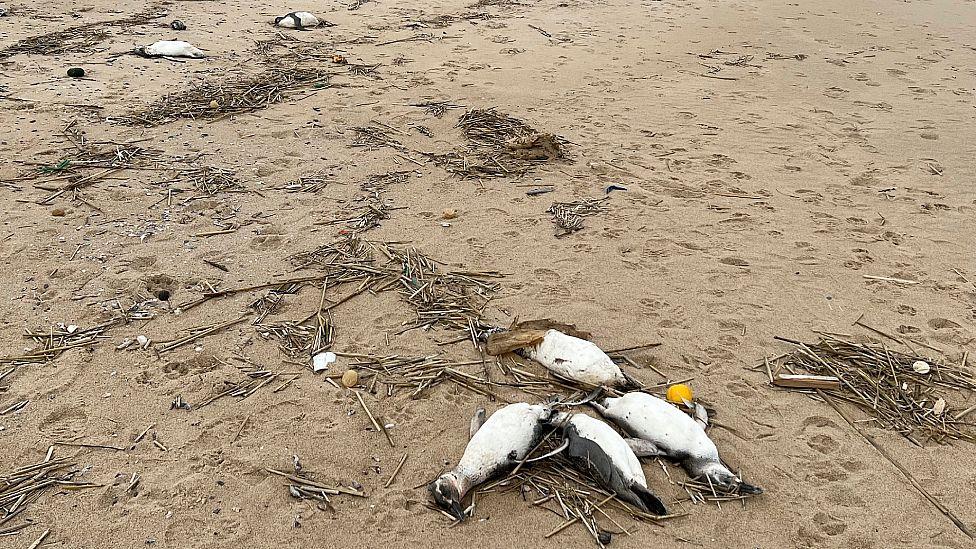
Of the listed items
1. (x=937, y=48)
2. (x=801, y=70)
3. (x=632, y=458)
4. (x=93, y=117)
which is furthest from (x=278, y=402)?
(x=937, y=48)

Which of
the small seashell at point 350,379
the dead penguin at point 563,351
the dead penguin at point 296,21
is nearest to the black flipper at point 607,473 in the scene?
the dead penguin at point 563,351

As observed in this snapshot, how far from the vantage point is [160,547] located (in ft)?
6.72

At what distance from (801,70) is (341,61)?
4.67 metres

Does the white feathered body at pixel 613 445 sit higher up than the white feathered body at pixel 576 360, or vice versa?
the white feathered body at pixel 613 445

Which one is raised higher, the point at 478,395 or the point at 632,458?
the point at 632,458

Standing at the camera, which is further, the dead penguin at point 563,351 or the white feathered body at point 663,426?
the dead penguin at point 563,351

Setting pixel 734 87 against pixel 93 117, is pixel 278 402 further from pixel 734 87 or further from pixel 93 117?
pixel 734 87

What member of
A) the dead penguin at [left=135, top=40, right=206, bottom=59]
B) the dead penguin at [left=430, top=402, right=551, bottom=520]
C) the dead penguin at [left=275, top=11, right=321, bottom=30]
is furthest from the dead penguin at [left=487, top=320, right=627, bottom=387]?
the dead penguin at [left=275, top=11, right=321, bottom=30]

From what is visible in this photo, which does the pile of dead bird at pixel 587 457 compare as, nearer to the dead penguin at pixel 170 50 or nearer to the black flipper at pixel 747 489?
the black flipper at pixel 747 489

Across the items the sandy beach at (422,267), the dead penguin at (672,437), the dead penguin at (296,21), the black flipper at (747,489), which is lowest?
the dead penguin at (296,21)

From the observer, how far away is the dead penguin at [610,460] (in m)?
2.15

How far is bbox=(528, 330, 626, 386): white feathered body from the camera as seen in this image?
8.66 feet

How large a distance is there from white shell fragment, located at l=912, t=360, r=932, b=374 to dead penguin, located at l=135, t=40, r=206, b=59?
6492mm

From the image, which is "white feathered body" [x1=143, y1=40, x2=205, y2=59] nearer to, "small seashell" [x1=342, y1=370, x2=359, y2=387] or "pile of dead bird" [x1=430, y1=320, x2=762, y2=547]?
"small seashell" [x1=342, y1=370, x2=359, y2=387]
